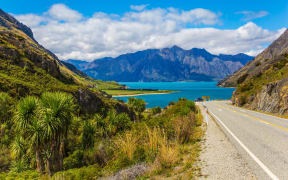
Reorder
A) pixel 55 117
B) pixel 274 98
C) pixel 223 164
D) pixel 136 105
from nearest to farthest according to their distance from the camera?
1. pixel 223 164
2. pixel 55 117
3. pixel 274 98
4. pixel 136 105

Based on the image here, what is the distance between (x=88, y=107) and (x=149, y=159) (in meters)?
42.7

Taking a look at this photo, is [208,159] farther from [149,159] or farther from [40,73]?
[40,73]

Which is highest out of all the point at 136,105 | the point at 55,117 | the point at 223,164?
the point at 55,117

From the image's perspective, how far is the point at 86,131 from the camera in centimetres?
2405

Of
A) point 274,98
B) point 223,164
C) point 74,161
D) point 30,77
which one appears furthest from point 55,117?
point 30,77

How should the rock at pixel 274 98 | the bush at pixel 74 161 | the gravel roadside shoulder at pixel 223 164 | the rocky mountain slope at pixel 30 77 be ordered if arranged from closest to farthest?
the gravel roadside shoulder at pixel 223 164 < the bush at pixel 74 161 < the rock at pixel 274 98 < the rocky mountain slope at pixel 30 77

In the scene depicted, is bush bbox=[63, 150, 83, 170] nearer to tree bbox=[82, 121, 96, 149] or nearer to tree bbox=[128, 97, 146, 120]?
tree bbox=[82, 121, 96, 149]

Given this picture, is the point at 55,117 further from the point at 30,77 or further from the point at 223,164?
the point at 30,77

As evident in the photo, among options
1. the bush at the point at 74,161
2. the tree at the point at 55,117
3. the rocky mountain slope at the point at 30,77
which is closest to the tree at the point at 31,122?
the tree at the point at 55,117

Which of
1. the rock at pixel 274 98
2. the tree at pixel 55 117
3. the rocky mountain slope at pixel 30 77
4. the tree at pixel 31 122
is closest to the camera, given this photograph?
the tree at pixel 55 117

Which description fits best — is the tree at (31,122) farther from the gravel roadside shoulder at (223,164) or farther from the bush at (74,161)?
the gravel roadside shoulder at (223,164)

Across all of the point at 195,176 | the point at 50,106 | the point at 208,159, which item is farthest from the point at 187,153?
the point at 50,106

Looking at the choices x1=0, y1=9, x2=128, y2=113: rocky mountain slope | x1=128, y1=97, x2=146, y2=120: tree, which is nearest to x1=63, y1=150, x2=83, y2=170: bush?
x1=0, y1=9, x2=128, y2=113: rocky mountain slope

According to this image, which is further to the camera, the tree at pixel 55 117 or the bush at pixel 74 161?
the bush at pixel 74 161
